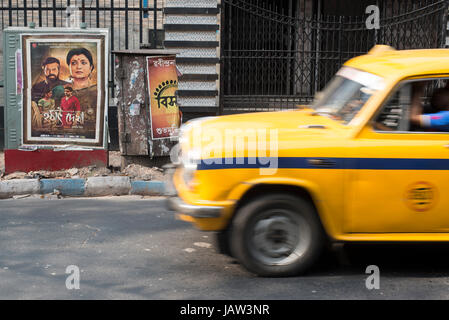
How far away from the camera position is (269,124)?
206 inches

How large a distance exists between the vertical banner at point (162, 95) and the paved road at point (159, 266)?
2.25 meters

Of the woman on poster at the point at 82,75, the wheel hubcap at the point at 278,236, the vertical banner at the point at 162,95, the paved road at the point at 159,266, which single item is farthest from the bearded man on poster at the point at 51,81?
the wheel hubcap at the point at 278,236

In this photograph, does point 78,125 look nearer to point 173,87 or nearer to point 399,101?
point 173,87

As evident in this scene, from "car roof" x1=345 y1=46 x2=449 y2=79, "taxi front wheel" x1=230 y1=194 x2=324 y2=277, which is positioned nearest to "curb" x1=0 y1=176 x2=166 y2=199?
"taxi front wheel" x1=230 y1=194 x2=324 y2=277

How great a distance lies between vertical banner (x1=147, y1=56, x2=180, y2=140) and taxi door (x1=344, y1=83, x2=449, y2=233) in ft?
15.0

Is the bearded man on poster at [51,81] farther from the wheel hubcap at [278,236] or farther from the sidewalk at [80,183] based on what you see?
the wheel hubcap at [278,236]

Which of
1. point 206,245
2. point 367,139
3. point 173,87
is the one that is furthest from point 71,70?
point 367,139

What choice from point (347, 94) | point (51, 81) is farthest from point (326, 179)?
point (51, 81)

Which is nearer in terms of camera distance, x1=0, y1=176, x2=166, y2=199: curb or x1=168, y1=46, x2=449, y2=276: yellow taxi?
x1=168, y1=46, x2=449, y2=276: yellow taxi

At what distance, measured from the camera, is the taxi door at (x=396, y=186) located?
4953 millimetres

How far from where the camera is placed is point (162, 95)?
909 centimetres

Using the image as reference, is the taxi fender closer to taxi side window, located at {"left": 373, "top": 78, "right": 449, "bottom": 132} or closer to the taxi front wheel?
the taxi front wheel

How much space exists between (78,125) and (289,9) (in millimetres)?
5768

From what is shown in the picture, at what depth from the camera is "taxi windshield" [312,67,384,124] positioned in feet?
17.2
